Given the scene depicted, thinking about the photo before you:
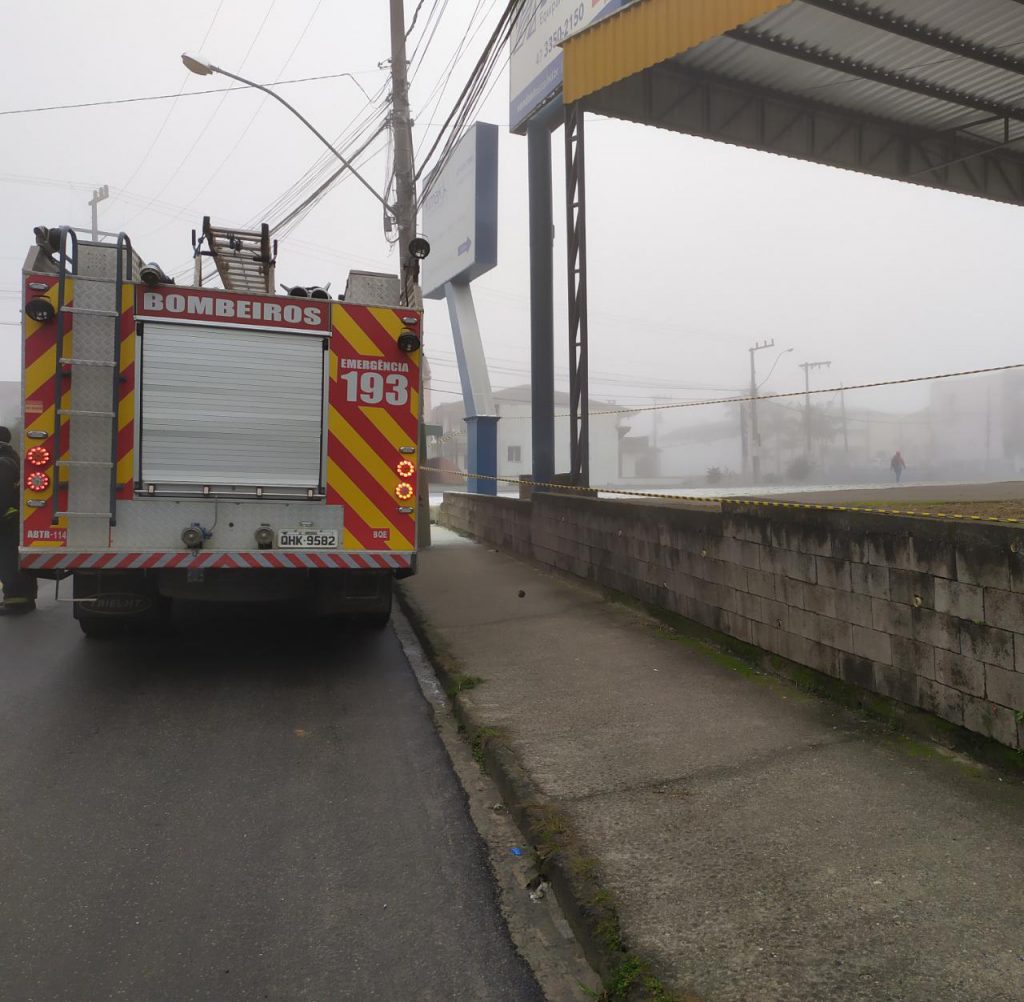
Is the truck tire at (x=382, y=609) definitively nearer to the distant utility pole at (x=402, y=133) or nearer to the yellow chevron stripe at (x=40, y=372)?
the yellow chevron stripe at (x=40, y=372)

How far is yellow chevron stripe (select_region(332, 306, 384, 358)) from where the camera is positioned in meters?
5.79

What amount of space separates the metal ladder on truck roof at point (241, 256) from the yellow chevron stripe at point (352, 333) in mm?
2411

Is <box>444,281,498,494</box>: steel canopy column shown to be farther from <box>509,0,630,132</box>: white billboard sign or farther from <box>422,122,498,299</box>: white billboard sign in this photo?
<box>509,0,630,132</box>: white billboard sign

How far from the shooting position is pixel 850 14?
358 inches

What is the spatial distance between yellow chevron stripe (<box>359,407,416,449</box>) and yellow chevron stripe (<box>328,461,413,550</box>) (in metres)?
0.43

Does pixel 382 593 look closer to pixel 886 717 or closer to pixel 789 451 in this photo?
pixel 886 717

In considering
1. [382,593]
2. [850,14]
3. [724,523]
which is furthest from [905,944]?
[850,14]

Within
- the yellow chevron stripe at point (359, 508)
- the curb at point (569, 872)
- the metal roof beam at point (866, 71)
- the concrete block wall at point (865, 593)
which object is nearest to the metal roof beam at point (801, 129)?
the metal roof beam at point (866, 71)

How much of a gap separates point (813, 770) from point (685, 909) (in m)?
1.44

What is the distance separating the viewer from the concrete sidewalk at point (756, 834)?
7.82 ft

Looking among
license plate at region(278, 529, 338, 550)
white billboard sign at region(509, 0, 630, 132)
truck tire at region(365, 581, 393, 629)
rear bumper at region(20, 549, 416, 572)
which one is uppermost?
white billboard sign at region(509, 0, 630, 132)

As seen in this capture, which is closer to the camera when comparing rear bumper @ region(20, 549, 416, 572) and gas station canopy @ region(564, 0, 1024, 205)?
rear bumper @ region(20, 549, 416, 572)

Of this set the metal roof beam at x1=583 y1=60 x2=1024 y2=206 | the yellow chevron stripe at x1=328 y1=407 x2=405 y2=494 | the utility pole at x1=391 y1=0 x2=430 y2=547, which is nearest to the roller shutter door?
the yellow chevron stripe at x1=328 y1=407 x2=405 y2=494

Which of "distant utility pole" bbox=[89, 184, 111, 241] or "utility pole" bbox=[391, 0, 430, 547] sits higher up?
"distant utility pole" bbox=[89, 184, 111, 241]
